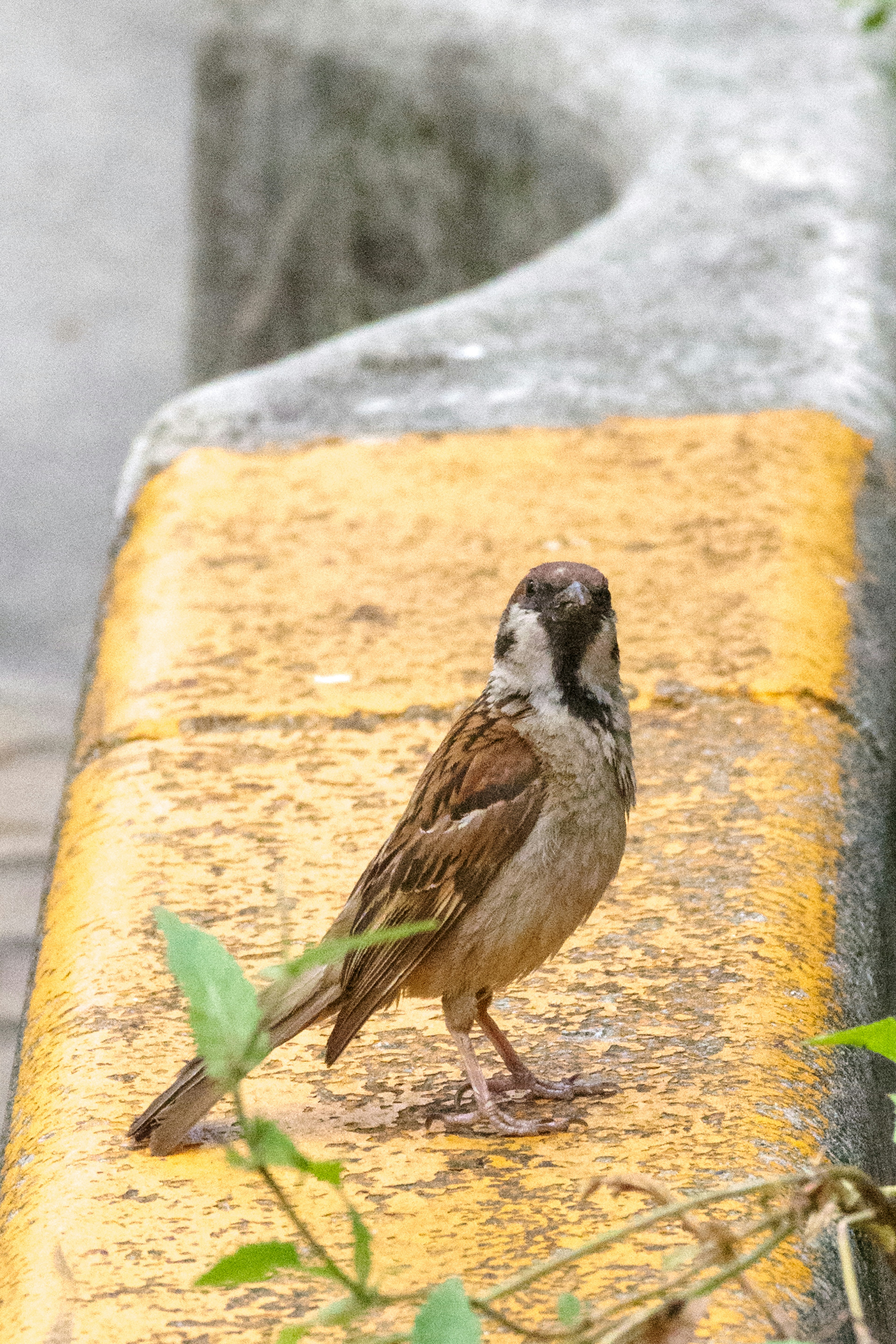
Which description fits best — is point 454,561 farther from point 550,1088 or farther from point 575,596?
point 550,1088

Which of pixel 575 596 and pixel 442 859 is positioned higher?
pixel 575 596

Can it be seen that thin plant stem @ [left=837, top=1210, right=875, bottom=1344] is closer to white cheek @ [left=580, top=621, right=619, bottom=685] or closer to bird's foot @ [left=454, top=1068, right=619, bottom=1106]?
bird's foot @ [left=454, top=1068, right=619, bottom=1106]

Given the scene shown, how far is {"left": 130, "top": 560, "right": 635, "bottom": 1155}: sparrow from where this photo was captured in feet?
7.44

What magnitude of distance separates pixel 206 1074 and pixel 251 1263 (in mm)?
542

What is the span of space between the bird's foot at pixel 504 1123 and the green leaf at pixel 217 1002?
0.68 meters

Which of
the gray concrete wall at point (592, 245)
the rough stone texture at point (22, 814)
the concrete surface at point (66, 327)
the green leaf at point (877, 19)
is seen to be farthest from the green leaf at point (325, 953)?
the green leaf at point (877, 19)

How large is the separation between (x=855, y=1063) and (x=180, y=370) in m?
6.28

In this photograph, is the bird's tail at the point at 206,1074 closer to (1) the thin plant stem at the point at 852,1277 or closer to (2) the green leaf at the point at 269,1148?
(2) the green leaf at the point at 269,1148

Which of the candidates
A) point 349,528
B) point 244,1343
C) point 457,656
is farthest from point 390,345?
point 244,1343

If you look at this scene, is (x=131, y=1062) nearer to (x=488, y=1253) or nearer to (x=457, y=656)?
(x=488, y=1253)

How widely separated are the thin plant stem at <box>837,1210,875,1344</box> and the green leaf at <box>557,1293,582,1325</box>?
0.76ft

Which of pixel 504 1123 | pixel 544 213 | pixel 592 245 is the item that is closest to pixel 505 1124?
pixel 504 1123

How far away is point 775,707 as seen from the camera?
3.13m

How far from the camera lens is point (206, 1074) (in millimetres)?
2051
